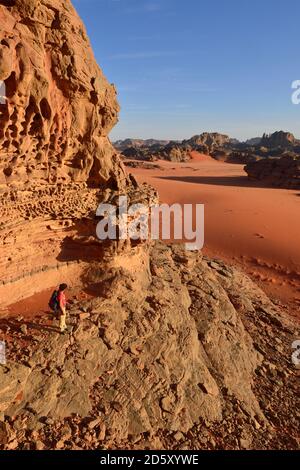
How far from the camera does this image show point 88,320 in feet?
20.3

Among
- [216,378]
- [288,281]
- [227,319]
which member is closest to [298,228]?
[288,281]

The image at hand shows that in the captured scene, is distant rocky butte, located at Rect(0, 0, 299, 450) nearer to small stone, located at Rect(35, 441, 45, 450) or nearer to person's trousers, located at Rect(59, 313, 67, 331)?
small stone, located at Rect(35, 441, 45, 450)

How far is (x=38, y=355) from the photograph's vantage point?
535cm

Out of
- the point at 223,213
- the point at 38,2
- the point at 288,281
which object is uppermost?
the point at 38,2

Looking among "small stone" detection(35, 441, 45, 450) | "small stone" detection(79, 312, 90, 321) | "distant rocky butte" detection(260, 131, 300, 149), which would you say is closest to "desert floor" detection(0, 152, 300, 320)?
"small stone" detection(79, 312, 90, 321)

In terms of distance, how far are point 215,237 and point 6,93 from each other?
12.9m

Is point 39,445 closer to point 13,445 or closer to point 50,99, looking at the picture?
point 13,445

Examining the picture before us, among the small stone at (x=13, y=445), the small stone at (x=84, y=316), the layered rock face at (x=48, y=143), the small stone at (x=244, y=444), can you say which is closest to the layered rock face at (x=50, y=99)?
the layered rock face at (x=48, y=143)

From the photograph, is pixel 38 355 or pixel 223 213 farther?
pixel 223 213

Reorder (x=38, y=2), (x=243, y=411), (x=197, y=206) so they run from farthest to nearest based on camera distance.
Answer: (x=197, y=206) → (x=243, y=411) → (x=38, y=2)

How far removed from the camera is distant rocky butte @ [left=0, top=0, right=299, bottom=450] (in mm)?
5047

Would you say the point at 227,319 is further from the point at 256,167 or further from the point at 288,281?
the point at 256,167

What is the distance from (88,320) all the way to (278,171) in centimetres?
3198

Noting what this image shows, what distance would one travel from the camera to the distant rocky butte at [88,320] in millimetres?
5047
